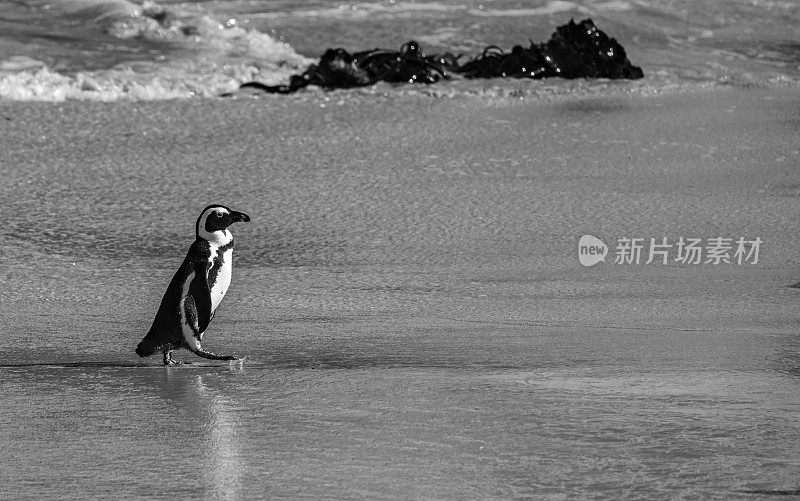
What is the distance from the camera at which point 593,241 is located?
4.93 meters

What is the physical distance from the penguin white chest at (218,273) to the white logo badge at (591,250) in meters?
1.61

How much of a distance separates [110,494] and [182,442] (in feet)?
1.00

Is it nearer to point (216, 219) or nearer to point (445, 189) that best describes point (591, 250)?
point (445, 189)

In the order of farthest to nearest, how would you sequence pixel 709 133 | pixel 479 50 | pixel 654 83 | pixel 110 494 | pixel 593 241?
pixel 479 50
pixel 654 83
pixel 709 133
pixel 593 241
pixel 110 494

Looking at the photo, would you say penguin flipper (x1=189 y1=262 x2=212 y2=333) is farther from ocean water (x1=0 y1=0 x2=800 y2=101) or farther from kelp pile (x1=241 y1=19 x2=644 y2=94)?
kelp pile (x1=241 y1=19 x2=644 y2=94)

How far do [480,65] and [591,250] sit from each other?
3776 mm

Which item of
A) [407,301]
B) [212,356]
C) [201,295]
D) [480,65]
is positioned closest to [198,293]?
[201,295]

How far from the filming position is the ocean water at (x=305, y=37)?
26.3 feet

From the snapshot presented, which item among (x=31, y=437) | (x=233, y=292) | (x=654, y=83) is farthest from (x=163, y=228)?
(x=654, y=83)

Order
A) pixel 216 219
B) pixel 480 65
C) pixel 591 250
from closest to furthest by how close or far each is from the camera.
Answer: pixel 216 219 → pixel 591 250 → pixel 480 65

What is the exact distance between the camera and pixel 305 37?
1015cm

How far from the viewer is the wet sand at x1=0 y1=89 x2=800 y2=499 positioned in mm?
2767

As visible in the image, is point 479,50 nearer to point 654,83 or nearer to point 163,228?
point 654,83

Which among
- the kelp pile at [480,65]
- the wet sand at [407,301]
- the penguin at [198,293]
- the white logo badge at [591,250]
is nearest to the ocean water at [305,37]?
the kelp pile at [480,65]
